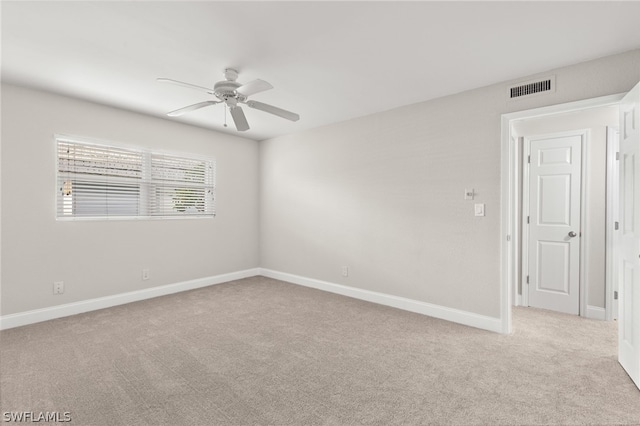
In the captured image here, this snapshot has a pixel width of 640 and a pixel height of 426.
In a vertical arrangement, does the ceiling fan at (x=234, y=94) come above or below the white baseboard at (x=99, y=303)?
above

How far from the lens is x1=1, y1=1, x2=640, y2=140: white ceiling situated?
195 cm

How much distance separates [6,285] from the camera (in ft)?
10.2

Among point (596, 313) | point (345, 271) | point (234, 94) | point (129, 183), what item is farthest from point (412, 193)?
point (129, 183)

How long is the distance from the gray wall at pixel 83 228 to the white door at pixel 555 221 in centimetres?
450

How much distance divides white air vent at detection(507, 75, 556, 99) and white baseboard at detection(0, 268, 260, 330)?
464 centimetres

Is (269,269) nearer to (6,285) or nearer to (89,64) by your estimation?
(6,285)

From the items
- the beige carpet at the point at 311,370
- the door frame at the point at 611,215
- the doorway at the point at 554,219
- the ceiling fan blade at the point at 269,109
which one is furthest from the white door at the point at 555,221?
the ceiling fan blade at the point at 269,109

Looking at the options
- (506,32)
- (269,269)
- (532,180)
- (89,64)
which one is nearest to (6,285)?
(89,64)

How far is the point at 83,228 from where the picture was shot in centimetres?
361

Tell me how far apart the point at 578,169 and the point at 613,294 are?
1.45 meters

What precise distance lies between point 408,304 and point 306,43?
3034 mm

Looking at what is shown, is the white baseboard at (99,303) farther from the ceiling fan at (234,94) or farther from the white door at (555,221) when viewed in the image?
the white door at (555,221)

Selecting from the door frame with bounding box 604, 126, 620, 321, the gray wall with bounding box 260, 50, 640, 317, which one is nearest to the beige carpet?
the door frame with bounding box 604, 126, 620, 321

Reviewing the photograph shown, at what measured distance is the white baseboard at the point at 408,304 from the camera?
313 cm
